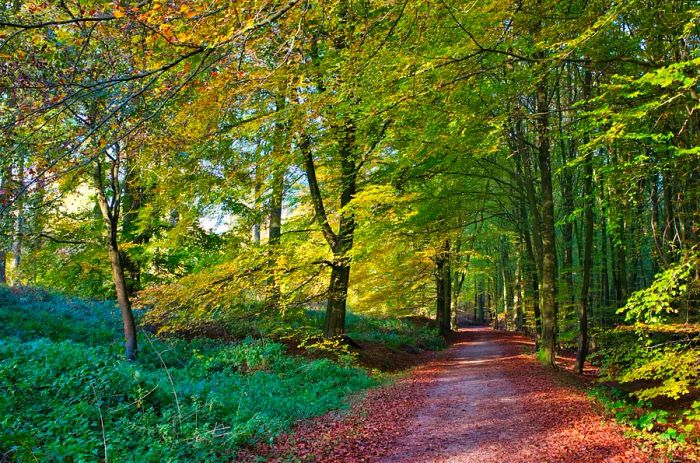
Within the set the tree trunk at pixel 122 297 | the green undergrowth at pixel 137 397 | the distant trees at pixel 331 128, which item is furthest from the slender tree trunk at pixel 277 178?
the tree trunk at pixel 122 297

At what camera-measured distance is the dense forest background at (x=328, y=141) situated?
344 centimetres

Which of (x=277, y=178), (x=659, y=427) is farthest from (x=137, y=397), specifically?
(x=659, y=427)

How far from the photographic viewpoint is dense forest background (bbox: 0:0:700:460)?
3.44m

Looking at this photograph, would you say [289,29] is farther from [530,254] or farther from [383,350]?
[530,254]

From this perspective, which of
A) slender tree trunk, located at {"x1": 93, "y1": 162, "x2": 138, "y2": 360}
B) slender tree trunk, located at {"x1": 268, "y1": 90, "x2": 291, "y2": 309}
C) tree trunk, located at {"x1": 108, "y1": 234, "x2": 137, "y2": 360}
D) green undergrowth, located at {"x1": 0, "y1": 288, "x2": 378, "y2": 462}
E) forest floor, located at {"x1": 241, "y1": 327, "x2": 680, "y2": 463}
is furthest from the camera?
slender tree trunk, located at {"x1": 268, "y1": 90, "x2": 291, "y2": 309}

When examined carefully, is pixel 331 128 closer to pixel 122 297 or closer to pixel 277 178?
pixel 277 178

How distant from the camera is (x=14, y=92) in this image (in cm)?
315

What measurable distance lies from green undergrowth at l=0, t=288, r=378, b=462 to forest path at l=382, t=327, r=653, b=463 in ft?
6.42

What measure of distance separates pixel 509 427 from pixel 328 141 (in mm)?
7016

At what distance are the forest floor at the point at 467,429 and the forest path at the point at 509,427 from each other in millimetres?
13

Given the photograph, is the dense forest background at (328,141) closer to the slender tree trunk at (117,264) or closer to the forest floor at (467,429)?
the slender tree trunk at (117,264)

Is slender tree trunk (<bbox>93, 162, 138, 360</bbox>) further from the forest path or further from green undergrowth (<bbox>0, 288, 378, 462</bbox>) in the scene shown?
the forest path

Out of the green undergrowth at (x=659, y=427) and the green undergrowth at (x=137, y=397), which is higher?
the green undergrowth at (x=137, y=397)

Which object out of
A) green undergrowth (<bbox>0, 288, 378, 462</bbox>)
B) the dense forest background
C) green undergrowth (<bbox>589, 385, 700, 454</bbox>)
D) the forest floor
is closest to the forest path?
the forest floor
